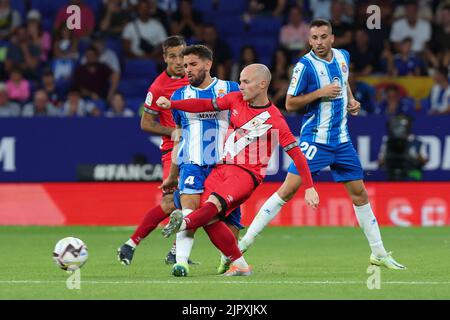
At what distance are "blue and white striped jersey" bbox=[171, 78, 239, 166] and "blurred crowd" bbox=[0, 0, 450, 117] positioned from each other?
8.16 meters

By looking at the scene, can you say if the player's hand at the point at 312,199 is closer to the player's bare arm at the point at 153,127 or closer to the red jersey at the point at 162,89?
the player's bare arm at the point at 153,127

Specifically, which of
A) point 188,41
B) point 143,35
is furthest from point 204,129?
point 143,35

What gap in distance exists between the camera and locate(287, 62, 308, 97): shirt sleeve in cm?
1041

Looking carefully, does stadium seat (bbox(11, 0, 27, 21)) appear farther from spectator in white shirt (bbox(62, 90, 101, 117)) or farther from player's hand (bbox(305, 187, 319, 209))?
player's hand (bbox(305, 187, 319, 209))

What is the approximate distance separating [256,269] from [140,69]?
10131mm

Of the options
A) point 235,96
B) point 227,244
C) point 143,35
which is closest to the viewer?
point 227,244

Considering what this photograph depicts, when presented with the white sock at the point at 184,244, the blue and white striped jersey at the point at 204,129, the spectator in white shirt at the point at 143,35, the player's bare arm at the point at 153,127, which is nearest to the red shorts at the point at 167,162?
the player's bare arm at the point at 153,127

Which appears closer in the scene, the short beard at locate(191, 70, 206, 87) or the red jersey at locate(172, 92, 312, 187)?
the red jersey at locate(172, 92, 312, 187)

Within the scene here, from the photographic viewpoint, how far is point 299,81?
10.4 meters

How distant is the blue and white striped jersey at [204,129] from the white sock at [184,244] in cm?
54

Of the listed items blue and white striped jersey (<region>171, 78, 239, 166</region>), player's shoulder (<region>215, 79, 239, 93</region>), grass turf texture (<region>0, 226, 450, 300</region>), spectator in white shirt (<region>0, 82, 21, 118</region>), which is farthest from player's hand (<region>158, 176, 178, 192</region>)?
spectator in white shirt (<region>0, 82, 21, 118</region>)

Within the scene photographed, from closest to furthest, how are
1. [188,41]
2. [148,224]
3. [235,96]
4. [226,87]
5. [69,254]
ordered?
[69,254] → [235,96] → [226,87] → [148,224] → [188,41]

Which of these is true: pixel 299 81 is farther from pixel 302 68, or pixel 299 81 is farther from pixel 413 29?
pixel 413 29
